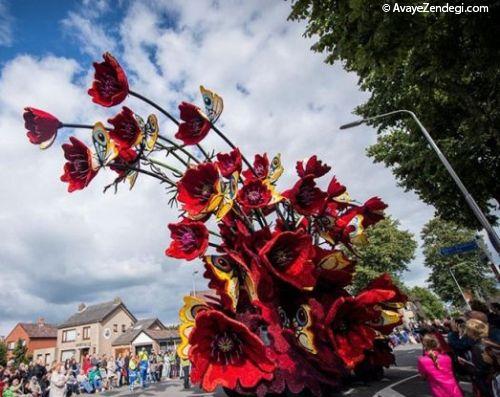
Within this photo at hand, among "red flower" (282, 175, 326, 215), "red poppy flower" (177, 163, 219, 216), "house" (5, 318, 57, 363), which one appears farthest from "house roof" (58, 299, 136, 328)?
"red flower" (282, 175, 326, 215)

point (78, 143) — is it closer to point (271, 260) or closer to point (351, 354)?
point (271, 260)

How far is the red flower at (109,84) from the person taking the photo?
7461 mm

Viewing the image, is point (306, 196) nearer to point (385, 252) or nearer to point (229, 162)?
point (229, 162)

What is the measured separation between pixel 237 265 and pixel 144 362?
13.8 metres

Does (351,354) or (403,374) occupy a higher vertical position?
(351,354)

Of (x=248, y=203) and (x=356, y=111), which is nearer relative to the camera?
(x=248, y=203)

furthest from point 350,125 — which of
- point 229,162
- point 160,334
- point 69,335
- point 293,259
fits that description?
point 69,335

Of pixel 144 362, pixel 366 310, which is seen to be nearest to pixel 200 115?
pixel 366 310

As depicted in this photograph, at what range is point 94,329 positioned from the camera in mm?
48438

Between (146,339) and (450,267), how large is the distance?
40804 millimetres

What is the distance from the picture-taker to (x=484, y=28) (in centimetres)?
497

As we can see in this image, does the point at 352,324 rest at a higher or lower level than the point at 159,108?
lower

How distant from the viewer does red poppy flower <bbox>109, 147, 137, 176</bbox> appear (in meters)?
7.49

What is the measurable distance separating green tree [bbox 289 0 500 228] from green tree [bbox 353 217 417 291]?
70.3 feet
